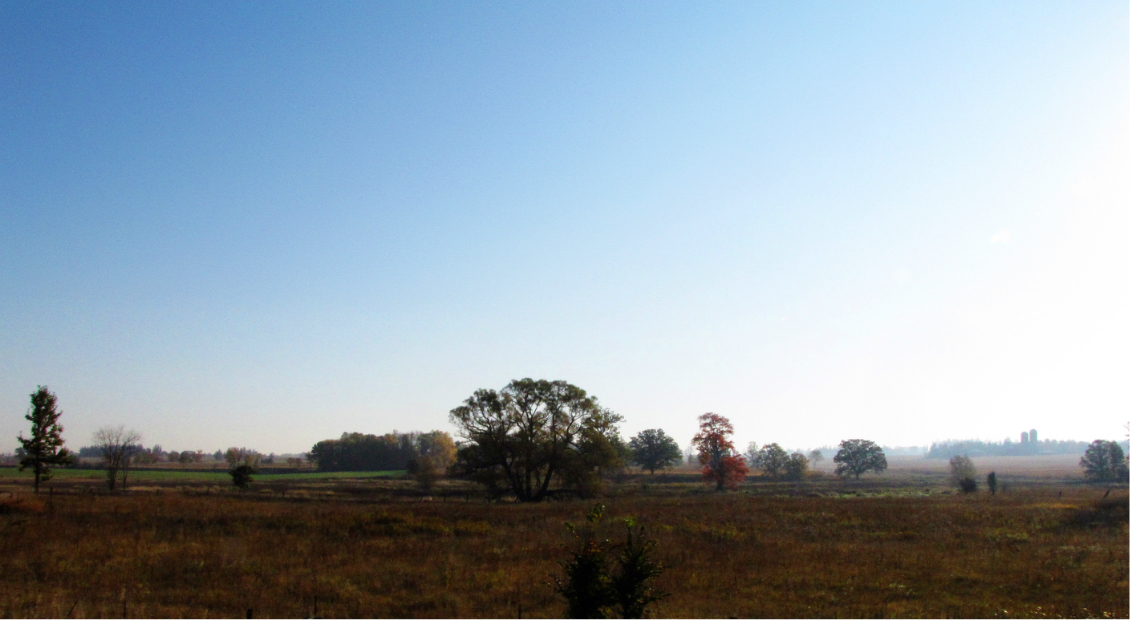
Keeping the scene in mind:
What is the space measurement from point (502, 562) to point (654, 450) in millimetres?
88288

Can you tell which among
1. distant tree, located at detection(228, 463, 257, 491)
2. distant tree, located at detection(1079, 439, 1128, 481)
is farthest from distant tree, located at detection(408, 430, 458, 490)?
distant tree, located at detection(1079, 439, 1128, 481)

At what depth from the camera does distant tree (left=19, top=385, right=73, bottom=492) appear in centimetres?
4597

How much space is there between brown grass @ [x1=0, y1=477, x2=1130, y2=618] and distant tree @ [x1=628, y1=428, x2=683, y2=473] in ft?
239

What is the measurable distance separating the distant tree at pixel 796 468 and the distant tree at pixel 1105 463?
3650 cm

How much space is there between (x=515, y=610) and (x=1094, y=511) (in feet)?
118

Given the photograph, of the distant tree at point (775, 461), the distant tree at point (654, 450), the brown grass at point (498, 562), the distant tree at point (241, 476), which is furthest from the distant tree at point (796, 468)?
the distant tree at point (241, 476)

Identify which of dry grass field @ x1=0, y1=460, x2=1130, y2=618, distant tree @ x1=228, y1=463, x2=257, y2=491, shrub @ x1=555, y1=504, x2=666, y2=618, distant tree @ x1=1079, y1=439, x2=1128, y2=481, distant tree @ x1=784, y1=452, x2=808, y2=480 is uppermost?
shrub @ x1=555, y1=504, x2=666, y2=618

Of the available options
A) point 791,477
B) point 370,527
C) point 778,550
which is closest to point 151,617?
point 370,527

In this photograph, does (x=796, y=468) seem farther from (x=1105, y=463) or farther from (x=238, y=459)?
(x=238, y=459)

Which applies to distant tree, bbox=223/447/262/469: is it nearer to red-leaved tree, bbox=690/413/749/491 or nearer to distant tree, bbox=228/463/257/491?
distant tree, bbox=228/463/257/491

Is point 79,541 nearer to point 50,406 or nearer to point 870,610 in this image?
point 870,610

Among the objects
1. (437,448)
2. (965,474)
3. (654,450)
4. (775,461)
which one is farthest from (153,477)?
(965,474)

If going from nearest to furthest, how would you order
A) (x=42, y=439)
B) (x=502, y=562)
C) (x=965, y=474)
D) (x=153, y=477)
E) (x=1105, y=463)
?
1. (x=502, y=562)
2. (x=42, y=439)
3. (x=965, y=474)
4. (x=1105, y=463)
5. (x=153, y=477)

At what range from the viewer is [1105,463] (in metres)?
81.8
